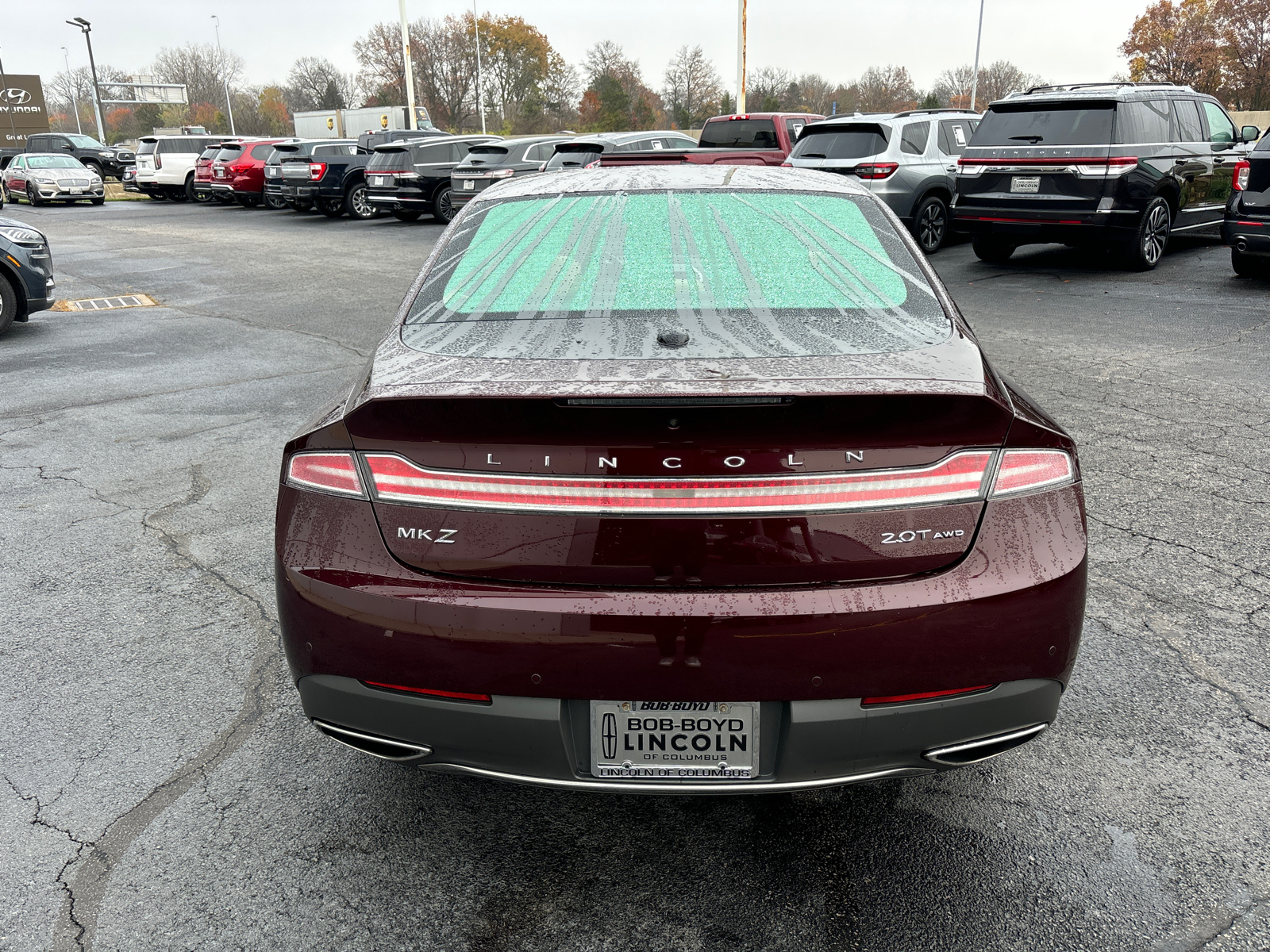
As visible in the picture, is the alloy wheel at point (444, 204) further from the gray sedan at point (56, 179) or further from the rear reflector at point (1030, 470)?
the rear reflector at point (1030, 470)

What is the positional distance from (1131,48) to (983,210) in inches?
2305

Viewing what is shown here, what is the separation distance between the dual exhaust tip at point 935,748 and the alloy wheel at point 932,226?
1256 cm

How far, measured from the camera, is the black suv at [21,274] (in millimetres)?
9180

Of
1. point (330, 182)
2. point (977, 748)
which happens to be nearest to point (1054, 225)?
point (977, 748)

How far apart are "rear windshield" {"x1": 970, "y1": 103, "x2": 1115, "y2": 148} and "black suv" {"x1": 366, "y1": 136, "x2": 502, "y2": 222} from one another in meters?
11.8

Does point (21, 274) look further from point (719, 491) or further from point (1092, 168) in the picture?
point (1092, 168)

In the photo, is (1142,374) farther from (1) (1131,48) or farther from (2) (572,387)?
(1) (1131,48)

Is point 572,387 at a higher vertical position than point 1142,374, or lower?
higher

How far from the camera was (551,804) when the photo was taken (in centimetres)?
263

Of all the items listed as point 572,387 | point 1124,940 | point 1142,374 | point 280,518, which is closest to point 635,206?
point 572,387

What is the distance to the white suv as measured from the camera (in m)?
31.0

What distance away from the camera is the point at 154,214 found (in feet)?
87.2

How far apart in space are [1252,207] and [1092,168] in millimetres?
1643

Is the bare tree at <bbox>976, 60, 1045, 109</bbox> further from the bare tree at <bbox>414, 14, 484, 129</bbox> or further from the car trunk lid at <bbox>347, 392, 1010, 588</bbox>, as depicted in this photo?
the car trunk lid at <bbox>347, 392, 1010, 588</bbox>
